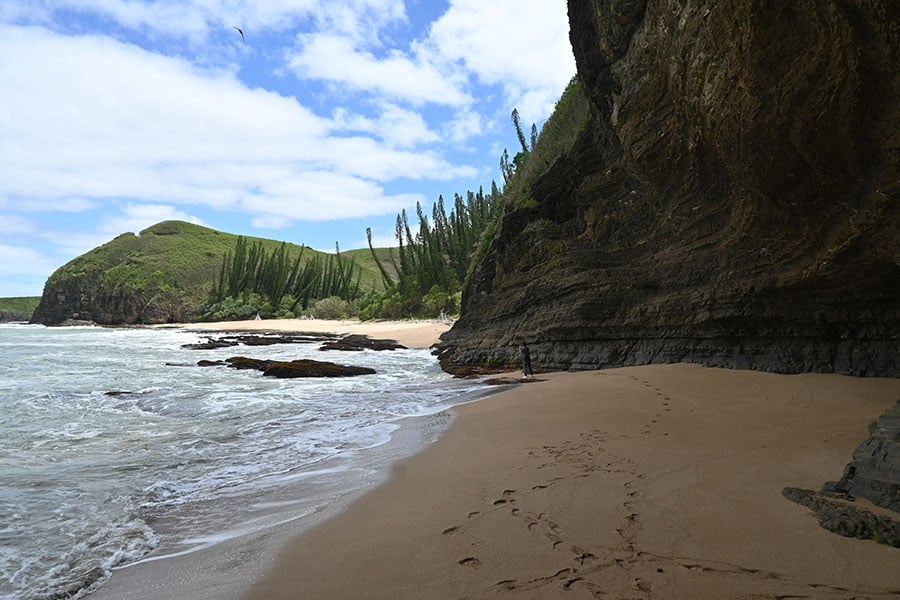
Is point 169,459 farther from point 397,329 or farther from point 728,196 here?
point 397,329

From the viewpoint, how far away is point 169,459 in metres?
6.19

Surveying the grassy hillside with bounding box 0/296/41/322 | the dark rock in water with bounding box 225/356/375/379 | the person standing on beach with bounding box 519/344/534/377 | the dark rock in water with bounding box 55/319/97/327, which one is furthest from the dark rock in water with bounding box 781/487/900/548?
the grassy hillside with bounding box 0/296/41/322

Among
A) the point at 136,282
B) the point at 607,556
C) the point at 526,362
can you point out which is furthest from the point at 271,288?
the point at 607,556

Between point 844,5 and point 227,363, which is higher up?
point 844,5

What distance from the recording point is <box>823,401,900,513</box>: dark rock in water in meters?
3.11

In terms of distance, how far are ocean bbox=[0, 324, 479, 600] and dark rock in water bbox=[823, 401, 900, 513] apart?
398 centimetres

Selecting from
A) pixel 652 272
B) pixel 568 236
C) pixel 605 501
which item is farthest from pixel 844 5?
pixel 568 236

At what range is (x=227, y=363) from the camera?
60.6 ft

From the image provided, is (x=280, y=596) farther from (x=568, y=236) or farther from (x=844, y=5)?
(x=568, y=236)

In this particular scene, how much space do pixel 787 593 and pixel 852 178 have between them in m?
6.56

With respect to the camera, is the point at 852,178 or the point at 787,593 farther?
the point at 852,178

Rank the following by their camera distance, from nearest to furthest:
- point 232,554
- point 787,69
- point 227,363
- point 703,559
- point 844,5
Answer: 1. point 703,559
2. point 232,554
3. point 844,5
4. point 787,69
5. point 227,363

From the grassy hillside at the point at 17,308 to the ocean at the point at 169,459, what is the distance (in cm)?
14833

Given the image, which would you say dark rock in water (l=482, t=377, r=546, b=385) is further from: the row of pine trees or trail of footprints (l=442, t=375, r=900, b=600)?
the row of pine trees
